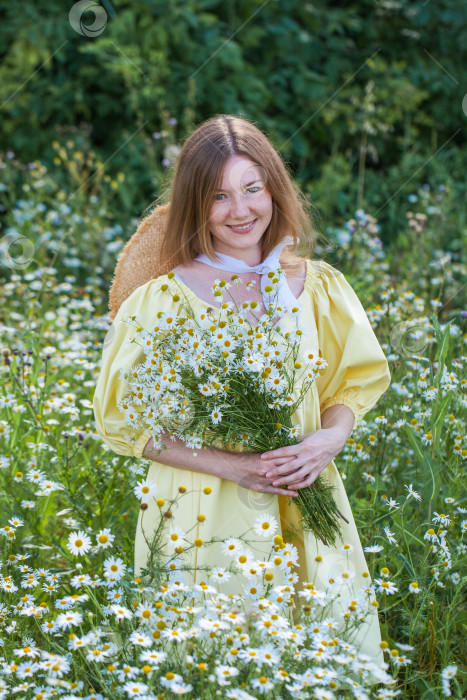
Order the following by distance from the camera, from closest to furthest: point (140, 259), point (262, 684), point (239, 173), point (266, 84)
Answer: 1. point (262, 684)
2. point (239, 173)
3. point (140, 259)
4. point (266, 84)

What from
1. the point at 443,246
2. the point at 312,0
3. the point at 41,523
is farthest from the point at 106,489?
the point at 312,0

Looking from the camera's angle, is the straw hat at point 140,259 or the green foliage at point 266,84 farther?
the green foliage at point 266,84

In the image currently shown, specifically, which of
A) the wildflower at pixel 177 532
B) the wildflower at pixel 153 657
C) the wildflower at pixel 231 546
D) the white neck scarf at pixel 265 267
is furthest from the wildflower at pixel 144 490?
the white neck scarf at pixel 265 267

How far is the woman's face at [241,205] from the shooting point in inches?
77.3

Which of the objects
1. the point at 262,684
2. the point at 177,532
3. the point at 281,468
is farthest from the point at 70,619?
the point at 281,468

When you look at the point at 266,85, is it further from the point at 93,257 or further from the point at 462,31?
the point at 93,257

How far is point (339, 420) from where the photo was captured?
1995 millimetres

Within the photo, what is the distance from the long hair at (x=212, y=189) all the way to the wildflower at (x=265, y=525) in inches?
28.7

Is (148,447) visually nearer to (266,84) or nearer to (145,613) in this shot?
(145,613)

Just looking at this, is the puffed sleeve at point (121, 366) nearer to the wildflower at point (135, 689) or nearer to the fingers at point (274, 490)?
the fingers at point (274, 490)

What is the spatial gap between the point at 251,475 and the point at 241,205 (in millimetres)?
694

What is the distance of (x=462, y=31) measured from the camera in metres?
5.86

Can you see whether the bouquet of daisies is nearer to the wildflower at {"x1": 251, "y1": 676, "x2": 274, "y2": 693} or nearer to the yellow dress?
the yellow dress

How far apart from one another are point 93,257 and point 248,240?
2.88 meters
